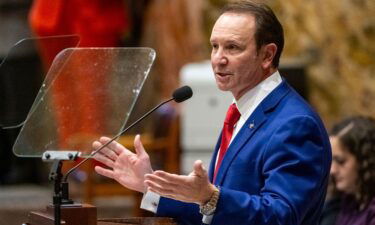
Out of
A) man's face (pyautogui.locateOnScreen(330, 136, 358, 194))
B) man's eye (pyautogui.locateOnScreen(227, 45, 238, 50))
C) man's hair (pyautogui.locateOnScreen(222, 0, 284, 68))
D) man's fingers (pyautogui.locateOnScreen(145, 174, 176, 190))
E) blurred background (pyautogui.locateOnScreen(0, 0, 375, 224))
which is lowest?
blurred background (pyautogui.locateOnScreen(0, 0, 375, 224))

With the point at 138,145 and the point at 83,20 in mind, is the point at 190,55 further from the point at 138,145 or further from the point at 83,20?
the point at 138,145

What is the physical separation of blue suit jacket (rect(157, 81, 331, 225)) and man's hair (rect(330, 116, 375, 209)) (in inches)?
49.7

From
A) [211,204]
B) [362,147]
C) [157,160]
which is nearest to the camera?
[211,204]

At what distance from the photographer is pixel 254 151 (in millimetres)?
2996

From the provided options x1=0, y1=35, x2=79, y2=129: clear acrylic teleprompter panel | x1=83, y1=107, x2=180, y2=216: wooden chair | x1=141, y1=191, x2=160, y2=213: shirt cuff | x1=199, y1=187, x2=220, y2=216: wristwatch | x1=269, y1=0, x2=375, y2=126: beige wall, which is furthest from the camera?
x1=269, y1=0, x2=375, y2=126: beige wall

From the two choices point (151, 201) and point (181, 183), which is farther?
Result: point (151, 201)

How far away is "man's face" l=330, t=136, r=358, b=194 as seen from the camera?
171 inches

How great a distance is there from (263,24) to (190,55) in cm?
511

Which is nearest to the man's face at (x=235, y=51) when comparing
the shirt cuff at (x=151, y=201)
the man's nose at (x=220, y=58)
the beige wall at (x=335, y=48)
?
the man's nose at (x=220, y=58)

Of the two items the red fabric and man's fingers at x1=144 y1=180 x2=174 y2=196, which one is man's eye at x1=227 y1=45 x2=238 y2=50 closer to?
man's fingers at x1=144 y1=180 x2=174 y2=196

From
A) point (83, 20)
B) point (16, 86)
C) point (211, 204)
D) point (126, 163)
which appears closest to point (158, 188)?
point (211, 204)

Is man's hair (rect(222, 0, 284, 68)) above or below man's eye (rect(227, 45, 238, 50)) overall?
above

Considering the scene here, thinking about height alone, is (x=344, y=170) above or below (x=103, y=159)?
below

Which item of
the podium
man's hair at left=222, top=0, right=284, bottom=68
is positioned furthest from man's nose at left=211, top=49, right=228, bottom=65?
the podium
